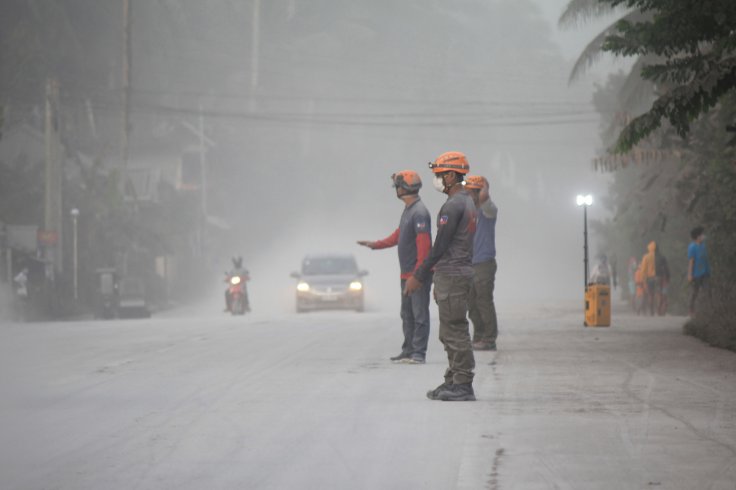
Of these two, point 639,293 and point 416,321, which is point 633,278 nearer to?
point 639,293

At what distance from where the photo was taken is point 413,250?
15672mm

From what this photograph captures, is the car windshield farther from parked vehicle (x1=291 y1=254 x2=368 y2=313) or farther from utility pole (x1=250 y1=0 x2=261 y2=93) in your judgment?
utility pole (x1=250 y1=0 x2=261 y2=93)

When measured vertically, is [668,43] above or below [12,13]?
below

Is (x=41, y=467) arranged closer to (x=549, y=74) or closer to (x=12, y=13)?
(x=12, y=13)

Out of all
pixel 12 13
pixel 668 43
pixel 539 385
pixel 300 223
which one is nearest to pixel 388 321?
pixel 668 43

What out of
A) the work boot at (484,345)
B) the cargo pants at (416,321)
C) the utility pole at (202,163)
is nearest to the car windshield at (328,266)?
the work boot at (484,345)

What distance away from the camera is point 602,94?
55.4 meters

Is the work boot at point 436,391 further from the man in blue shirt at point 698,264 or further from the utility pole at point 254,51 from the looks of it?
the utility pole at point 254,51

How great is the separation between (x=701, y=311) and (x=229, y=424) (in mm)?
13157

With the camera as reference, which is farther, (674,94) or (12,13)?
(12,13)

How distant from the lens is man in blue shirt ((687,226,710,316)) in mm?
26875

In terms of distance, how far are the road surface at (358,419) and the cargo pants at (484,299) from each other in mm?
604

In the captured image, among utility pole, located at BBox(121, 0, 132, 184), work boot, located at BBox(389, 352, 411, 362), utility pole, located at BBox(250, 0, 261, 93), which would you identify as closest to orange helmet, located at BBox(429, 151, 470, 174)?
work boot, located at BBox(389, 352, 411, 362)

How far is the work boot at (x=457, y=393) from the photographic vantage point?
12.0m
